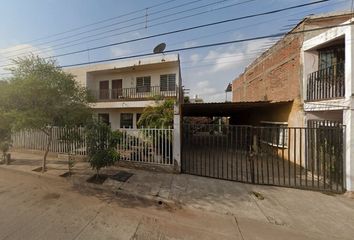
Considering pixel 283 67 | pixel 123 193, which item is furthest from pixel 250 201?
pixel 283 67

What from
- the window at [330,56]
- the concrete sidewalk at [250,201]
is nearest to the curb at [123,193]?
the concrete sidewalk at [250,201]

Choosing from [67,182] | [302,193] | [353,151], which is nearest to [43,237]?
[67,182]

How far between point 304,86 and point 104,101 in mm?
12660

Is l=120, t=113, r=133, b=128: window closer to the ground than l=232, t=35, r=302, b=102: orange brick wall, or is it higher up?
closer to the ground

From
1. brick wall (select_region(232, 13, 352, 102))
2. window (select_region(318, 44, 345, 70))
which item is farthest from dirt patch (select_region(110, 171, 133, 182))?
window (select_region(318, 44, 345, 70))

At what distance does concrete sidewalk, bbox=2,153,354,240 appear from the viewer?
14.6ft

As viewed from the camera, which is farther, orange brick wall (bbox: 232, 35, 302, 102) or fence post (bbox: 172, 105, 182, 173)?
orange brick wall (bbox: 232, 35, 302, 102)

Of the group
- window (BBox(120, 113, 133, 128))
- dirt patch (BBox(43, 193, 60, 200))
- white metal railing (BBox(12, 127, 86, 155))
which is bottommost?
dirt patch (BBox(43, 193, 60, 200))

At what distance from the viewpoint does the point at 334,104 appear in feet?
23.2

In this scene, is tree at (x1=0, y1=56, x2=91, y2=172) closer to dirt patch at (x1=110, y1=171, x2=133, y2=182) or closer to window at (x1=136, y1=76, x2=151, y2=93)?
dirt patch at (x1=110, y1=171, x2=133, y2=182)

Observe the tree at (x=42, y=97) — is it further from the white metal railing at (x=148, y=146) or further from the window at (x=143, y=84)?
the window at (x=143, y=84)

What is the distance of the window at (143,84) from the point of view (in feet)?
51.4

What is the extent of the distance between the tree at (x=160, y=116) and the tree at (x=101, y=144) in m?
2.61

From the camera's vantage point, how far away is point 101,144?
7.08 metres
